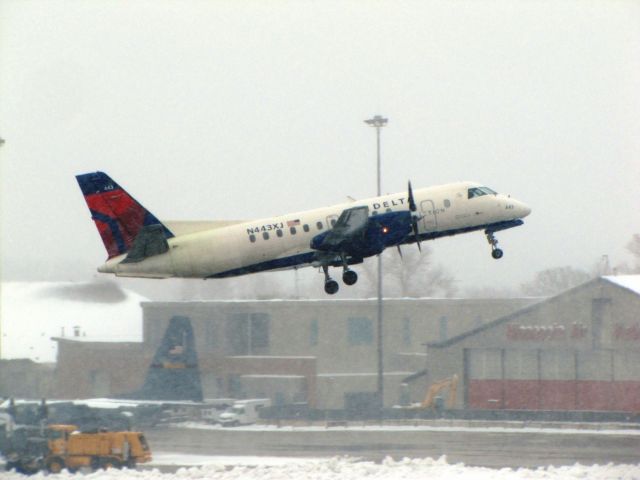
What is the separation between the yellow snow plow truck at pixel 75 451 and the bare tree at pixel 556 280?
183 feet

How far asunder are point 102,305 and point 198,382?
1052 inches

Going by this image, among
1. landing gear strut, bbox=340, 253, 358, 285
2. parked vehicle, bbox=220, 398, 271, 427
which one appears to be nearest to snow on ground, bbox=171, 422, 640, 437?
parked vehicle, bbox=220, 398, 271, 427

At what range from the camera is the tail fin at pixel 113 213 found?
44.0 meters

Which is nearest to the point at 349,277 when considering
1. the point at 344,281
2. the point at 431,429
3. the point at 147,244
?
the point at 344,281

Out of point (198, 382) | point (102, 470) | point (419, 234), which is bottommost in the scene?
point (102, 470)

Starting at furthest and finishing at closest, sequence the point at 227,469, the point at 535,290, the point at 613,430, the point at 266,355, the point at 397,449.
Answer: the point at 535,290
the point at 266,355
the point at 613,430
the point at 397,449
the point at 227,469

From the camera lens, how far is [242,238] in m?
44.1

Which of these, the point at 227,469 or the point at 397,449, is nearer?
the point at 227,469

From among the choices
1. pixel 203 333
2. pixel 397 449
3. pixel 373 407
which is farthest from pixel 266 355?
pixel 397 449

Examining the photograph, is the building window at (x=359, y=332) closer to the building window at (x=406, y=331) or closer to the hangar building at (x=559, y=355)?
the building window at (x=406, y=331)

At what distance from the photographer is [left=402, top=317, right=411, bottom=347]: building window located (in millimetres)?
93375

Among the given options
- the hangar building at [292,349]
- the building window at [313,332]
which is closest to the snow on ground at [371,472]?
the hangar building at [292,349]

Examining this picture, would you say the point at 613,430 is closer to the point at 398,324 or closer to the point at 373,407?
the point at 373,407

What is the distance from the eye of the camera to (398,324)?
93.3 metres
